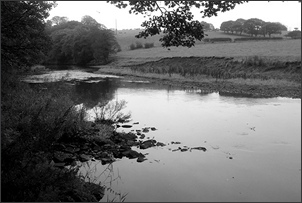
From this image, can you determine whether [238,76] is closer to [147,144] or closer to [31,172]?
[147,144]

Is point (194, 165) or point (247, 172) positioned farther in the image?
point (194, 165)

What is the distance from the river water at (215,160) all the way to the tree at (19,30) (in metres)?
4.61

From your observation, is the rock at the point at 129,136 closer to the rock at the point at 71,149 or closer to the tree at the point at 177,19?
the rock at the point at 71,149

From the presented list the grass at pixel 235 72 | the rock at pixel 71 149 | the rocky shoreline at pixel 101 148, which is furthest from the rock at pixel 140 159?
the grass at pixel 235 72

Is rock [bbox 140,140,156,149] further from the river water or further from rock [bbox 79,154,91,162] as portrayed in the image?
rock [bbox 79,154,91,162]

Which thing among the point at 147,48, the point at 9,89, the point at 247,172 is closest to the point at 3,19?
the point at 9,89

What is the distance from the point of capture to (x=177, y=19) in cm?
776

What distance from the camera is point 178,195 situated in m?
9.20

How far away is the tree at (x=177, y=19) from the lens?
7645mm

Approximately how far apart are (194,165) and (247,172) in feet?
6.37

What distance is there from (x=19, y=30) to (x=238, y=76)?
101ft

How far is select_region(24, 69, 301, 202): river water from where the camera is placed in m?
9.39

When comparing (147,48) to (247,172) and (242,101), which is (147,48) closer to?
(242,101)

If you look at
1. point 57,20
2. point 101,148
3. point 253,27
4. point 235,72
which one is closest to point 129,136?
point 101,148
